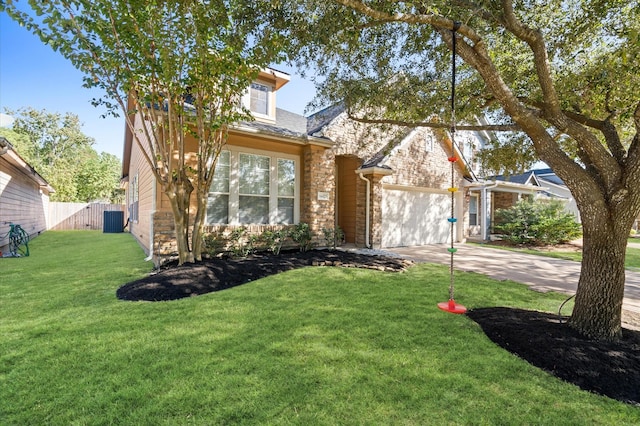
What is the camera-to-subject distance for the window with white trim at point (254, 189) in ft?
25.7

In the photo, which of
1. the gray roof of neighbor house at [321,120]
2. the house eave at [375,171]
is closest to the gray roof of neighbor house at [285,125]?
the gray roof of neighbor house at [321,120]

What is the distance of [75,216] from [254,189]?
19843 millimetres

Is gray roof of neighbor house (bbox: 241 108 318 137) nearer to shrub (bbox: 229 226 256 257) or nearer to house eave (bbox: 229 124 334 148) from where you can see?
house eave (bbox: 229 124 334 148)

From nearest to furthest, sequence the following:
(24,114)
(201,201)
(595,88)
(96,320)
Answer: (96,320)
(595,88)
(201,201)
(24,114)

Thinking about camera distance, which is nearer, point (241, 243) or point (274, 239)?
point (241, 243)

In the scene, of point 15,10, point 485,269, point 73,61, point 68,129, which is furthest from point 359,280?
point 68,129

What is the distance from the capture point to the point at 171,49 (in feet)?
17.1

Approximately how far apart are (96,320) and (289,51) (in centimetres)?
496

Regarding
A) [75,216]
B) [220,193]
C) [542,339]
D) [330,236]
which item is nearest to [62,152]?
[75,216]

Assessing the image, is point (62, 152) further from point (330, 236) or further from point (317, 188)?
point (330, 236)

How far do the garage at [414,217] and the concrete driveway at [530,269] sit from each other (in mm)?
895

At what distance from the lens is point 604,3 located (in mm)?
4402

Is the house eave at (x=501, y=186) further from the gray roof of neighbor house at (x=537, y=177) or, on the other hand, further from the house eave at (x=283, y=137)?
the house eave at (x=283, y=137)

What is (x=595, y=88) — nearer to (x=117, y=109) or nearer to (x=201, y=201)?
(x=201, y=201)
